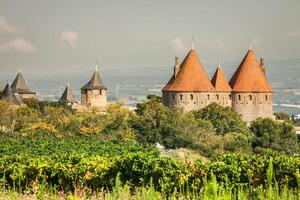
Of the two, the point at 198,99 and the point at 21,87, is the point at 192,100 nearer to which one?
the point at 198,99

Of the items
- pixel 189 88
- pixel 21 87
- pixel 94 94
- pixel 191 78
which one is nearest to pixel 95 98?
pixel 94 94

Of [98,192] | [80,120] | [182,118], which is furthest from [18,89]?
[98,192]

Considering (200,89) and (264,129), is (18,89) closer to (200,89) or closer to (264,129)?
(200,89)

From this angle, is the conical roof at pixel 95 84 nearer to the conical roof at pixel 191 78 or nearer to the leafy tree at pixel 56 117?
the conical roof at pixel 191 78

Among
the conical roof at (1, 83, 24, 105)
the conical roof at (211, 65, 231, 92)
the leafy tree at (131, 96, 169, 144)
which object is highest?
the conical roof at (211, 65, 231, 92)

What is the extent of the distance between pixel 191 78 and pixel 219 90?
2.65 metres

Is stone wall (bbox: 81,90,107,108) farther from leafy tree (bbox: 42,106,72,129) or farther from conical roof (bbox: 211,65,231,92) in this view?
leafy tree (bbox: 42,106,72,129)

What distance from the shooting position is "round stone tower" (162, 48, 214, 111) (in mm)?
54812

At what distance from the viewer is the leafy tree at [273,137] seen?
1609 inches

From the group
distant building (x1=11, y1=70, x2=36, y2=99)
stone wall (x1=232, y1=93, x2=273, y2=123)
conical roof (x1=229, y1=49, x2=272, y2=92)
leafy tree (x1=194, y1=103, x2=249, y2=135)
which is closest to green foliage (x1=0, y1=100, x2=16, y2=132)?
leafy tree (x1=194, y1=103, x2=249, y2=135)

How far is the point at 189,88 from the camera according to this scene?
181ft

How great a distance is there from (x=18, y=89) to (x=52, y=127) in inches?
1168

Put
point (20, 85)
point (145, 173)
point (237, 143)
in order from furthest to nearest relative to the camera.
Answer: point (20, 85) < point (237, 143) < point (145, 173)

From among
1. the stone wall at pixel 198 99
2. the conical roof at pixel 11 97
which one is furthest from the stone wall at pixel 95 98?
the stone wall at pixel 198 99
